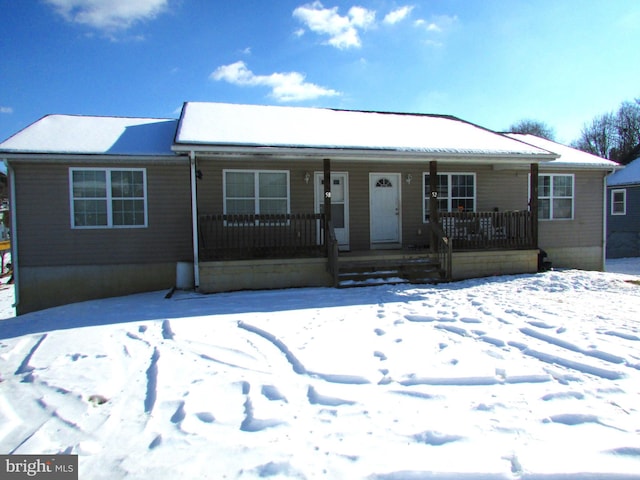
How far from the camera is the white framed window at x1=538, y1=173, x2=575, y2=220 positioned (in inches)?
483

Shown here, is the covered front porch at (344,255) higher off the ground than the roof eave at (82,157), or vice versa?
the roof eave at (82,157)

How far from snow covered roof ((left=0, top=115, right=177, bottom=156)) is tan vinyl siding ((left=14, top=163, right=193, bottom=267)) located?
414 mm

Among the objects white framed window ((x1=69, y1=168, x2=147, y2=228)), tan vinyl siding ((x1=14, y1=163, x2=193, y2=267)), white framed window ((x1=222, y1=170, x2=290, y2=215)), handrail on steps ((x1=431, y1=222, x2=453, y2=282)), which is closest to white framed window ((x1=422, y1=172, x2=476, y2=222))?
handrail on steps ((x1=431, y1=222, x2=453, y2=282))

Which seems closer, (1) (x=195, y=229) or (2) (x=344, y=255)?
(1) (x=195, y=229)

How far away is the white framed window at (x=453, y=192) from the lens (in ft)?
37.4

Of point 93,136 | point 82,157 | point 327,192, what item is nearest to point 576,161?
point 327,192

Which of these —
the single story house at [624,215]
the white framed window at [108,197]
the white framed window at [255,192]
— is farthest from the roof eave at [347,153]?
the single story house at [624,215]

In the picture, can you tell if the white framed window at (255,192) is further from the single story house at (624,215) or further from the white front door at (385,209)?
the single story house at (624,215)

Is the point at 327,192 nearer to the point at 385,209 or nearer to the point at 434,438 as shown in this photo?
the point at 385,209

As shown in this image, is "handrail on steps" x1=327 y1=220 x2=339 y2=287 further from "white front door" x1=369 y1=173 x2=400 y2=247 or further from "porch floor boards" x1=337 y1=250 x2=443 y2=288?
"white front door" x1=369 y1=173 x2=400 y2=247

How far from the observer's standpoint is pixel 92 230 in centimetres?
959

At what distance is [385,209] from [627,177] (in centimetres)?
1684

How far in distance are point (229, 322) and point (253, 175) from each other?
5088 millimetres

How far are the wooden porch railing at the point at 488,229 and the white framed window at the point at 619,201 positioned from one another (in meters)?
14.3
